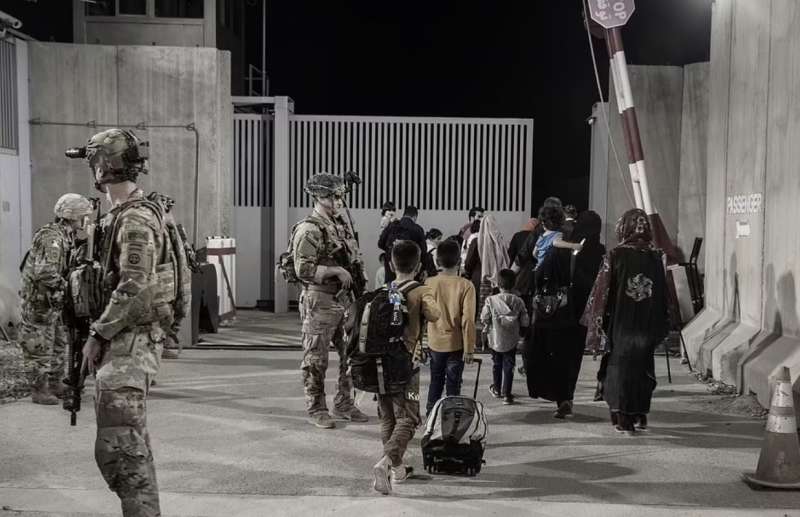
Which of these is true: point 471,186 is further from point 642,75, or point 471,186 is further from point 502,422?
point 502,422

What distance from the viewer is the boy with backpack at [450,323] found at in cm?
614

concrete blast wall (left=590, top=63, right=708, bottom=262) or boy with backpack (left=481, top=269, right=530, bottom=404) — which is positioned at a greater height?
concrete blast wall (left=590, top=63, right=708, bottom=262)

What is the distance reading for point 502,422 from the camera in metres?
6.91

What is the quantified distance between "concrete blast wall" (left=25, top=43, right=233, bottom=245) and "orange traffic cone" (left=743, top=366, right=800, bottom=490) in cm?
1041

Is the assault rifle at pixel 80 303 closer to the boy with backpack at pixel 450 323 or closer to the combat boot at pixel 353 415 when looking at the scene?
the boy with backpack at pixel 450 323

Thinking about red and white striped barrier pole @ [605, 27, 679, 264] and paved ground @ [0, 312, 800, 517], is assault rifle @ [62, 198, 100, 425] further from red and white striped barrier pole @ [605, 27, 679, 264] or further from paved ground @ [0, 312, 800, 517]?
red and white striped barrier pole @ [605, 27, 679, 264]

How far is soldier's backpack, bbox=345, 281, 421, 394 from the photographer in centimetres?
491

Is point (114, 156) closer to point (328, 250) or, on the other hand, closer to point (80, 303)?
point (80, 303)

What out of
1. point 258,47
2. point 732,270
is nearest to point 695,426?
point 732,270

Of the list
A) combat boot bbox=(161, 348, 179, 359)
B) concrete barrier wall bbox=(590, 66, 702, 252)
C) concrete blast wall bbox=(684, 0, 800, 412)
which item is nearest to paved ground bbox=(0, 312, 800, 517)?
concrete blast wall bbox=(684, 0, 800, 412)

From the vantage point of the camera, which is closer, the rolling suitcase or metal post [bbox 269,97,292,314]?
the rolling suitcase

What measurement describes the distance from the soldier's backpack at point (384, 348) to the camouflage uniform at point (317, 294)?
1.57 metres

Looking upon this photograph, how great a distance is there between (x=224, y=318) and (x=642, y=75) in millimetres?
7731

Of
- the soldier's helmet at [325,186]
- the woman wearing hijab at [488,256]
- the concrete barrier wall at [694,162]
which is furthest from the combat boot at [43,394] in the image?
the concrete barrier wall at [694,162]
